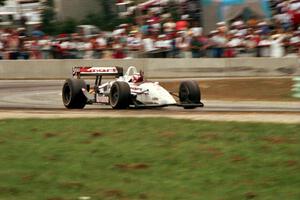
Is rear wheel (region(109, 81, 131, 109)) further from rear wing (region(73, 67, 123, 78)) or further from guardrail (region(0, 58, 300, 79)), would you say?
guardrail (region(0, 58, 300, 79))

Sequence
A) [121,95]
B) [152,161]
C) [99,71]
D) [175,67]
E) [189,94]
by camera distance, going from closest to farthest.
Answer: [152,161] < [121,95] < [189,94] < [99,71] < [175,67]

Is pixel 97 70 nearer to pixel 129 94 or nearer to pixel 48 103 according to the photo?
pixel 129 94

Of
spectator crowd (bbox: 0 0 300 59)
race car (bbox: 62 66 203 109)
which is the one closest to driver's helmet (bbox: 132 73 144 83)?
race car (bbox: 62 66 203 109)

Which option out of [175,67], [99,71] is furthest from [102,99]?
[175,67]

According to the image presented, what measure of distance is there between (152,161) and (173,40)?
63.0ft

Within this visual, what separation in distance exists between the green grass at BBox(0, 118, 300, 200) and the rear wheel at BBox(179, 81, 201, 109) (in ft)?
16.9

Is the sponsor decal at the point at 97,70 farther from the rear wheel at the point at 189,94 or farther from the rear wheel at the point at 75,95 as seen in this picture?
the rear wheel at the point at 189,94

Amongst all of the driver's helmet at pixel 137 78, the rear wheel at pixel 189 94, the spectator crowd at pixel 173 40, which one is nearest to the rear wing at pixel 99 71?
the driver's helmet at pixel 137 78

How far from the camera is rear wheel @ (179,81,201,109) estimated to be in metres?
15.6

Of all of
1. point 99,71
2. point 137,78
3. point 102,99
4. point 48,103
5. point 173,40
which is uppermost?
point 173,40

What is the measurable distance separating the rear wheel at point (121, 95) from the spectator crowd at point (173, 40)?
1095cm

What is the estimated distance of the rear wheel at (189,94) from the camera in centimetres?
1564

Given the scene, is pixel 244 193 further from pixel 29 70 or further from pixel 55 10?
pixel 55 10

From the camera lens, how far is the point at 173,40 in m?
26.9
